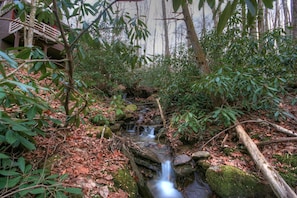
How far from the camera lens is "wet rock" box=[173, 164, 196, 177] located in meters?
3.00

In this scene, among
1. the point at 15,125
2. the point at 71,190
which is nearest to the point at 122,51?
the point at 15,125

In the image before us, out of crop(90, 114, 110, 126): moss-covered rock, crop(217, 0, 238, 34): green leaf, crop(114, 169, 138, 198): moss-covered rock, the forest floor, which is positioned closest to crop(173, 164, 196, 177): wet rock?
the forest floor

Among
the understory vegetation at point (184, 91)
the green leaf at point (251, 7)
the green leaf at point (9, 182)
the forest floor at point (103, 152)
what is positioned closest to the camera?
the green leaf at point (251, 7)

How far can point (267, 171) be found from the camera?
2207mm

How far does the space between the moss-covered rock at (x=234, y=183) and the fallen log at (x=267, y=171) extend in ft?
0.76

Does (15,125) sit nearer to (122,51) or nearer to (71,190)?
(71,190)

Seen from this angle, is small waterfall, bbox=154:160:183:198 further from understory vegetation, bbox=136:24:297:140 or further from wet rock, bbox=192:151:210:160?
understory vegetation, bbox=136:24:297:140

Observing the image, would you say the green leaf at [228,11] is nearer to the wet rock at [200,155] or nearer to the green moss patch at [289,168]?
the green moss patch at [289,168]

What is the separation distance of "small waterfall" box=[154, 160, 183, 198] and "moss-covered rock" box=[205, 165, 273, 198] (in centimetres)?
68

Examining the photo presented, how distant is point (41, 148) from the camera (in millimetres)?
2199

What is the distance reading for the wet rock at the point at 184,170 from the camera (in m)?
3.00

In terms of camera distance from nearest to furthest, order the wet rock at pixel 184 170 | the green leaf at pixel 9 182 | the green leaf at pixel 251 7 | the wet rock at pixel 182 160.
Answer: the green leaf at pixel 251 7
the green leaf at pixel 9 182
the wet rock at pixel 184 170
the wet rock at pixel 182 160

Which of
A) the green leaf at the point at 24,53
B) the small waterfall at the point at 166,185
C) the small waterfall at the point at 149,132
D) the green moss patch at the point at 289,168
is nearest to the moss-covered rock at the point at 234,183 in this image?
the green moss patch at the point at 289,168

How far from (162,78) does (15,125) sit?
16.9 ft
